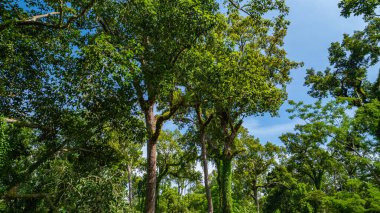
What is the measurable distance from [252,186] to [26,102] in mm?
32139

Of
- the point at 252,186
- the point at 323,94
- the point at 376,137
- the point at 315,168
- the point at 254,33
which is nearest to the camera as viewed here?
the point at 376,137

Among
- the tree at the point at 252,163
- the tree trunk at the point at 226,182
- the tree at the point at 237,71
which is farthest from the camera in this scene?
the tree at the point at 252,163

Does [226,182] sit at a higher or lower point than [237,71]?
lower

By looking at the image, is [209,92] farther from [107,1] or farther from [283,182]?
[283,182]

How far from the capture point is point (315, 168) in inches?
1372

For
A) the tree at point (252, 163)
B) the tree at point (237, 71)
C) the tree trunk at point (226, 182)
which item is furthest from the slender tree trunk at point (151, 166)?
the tree at point (252, 163)

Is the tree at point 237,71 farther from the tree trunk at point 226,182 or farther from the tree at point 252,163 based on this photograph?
the tree at point 252,163

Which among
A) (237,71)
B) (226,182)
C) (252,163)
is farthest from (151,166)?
(252,163)

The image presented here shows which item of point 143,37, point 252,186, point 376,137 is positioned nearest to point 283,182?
point 252,186

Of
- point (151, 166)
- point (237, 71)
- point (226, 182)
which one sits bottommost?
point (226, 182)

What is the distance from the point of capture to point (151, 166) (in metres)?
13.4

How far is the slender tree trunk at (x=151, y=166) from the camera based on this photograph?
41.7 feet

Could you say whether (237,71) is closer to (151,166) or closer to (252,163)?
(151,166)

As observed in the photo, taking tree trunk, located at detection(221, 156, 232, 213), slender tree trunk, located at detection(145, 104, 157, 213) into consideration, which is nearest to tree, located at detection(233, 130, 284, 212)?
tree trunk, located at detection(221, 156, 232, 213)
